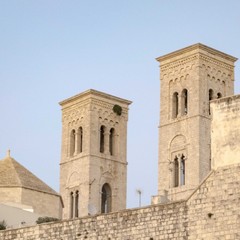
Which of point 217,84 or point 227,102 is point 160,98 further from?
point 227,102

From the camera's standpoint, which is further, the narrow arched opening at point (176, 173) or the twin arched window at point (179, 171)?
the narrow arched opening at point (176, 173)

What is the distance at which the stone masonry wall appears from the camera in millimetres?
18656

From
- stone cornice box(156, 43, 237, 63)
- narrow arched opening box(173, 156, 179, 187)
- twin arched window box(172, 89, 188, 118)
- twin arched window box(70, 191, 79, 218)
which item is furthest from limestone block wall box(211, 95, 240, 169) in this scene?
twin arched window box(70, 191, 79, 218)

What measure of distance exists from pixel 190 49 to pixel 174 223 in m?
38.2

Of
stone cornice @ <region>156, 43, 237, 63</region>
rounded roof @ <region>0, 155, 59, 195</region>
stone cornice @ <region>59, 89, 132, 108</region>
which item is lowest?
rounded roof @ <region>0, 155, 59, 195</region>

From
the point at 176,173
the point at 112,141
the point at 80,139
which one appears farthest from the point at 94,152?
the point at 176,173

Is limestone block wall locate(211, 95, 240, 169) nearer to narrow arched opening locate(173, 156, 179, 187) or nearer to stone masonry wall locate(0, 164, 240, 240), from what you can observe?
stone masonry wall locate(0, 164, 240, 240)

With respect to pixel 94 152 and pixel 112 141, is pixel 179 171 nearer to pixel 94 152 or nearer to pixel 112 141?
pixel 94 152

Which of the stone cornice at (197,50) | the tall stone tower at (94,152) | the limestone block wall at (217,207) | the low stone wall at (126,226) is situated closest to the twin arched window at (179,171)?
the stone cornice at (197,50)

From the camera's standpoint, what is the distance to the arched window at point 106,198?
211 ft

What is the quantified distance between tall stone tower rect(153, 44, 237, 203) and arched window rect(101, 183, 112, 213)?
343 inches

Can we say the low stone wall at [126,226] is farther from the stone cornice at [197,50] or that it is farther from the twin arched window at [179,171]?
the stone cornice at [197,50]

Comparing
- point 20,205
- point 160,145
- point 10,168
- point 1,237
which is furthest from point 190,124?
point 1,237

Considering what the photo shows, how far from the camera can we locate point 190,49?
5719 cm
